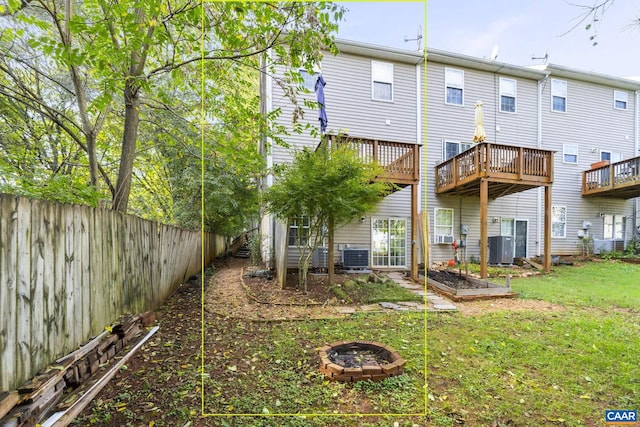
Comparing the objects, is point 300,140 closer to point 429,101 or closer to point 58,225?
point 429,101

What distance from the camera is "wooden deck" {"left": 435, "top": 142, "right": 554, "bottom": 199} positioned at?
8141 millimetres

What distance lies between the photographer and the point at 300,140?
9180 mm

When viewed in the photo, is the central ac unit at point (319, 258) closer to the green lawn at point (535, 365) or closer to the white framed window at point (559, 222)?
the green lawn at point (535, 365)

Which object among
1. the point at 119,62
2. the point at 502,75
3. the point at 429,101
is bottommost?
the point at 119,62

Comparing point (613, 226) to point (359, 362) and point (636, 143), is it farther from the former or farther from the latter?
point (359, 362)

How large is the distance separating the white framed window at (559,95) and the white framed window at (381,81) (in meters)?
6.74

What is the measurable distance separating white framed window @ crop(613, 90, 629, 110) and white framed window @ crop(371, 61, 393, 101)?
33.0 ft

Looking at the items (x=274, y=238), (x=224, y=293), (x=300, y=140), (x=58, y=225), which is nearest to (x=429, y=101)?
(x=300, y=140)

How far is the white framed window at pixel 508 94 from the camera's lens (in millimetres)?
11023

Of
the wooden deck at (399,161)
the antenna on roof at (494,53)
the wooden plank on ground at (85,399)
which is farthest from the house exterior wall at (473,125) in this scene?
the wooden plank on ground at (85,399)

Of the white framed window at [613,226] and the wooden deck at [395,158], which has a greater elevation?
the wooden deck at [395,158]

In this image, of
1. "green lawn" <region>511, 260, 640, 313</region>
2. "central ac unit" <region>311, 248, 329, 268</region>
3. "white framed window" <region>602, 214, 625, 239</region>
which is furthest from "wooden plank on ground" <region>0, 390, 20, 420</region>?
"white framed window" <region>602, 214, 625, 239</region>

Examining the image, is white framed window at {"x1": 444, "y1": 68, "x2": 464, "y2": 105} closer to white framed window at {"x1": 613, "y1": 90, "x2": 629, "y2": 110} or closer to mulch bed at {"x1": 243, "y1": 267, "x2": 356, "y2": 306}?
white framed window at {"x1": 613, "y1": 90, "x2": 629, "y2": 110}

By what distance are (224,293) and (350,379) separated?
3995 mm
